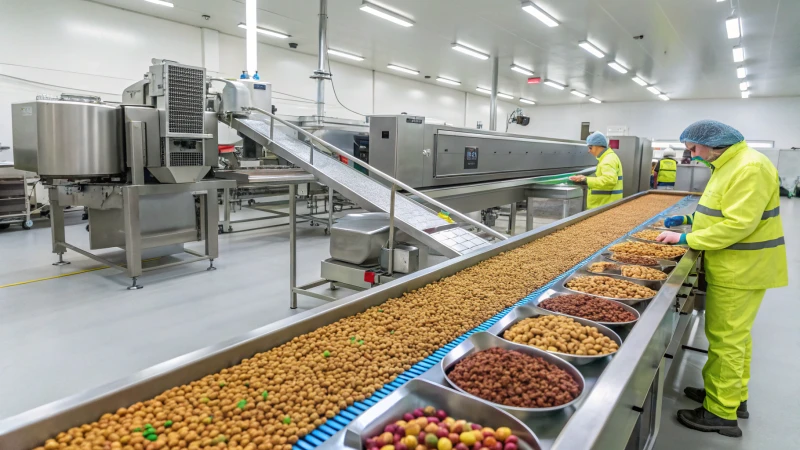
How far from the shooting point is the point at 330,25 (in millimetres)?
8461

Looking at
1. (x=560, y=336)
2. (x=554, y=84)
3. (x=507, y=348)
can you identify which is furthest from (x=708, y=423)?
(x=554, y=84)

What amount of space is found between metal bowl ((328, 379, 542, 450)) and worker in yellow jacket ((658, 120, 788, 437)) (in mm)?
1673

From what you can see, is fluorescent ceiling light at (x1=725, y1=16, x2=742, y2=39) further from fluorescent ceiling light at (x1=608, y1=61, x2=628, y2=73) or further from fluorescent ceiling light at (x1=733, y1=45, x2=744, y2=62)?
fluorescent ceiling light at (x1=608, y1=61, x2=628, y2=73)

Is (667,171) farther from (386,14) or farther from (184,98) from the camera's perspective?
(184,98)

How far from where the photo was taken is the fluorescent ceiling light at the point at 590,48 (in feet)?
29.8

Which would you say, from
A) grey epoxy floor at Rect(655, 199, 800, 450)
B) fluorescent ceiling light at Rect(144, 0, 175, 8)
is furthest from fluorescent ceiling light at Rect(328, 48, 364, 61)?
grey epoxy floor at Rect(655, 199, 800, 450)

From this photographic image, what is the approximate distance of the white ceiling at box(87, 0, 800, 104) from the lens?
7.08m

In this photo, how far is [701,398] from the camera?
95.6 inches

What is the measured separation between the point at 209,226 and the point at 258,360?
12.4ft

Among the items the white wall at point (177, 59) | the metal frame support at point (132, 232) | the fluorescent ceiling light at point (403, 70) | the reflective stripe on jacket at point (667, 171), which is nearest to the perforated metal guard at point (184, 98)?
the metal frame support at point (132, 232)

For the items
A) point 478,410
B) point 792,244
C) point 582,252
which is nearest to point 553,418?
point 478,410

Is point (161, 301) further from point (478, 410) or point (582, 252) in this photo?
point (478, 410)

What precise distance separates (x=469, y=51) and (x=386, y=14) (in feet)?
10.4

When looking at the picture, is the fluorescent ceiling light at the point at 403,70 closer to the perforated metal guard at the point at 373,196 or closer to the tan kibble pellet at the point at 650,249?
the perforated metal guard at the point at 373,196
